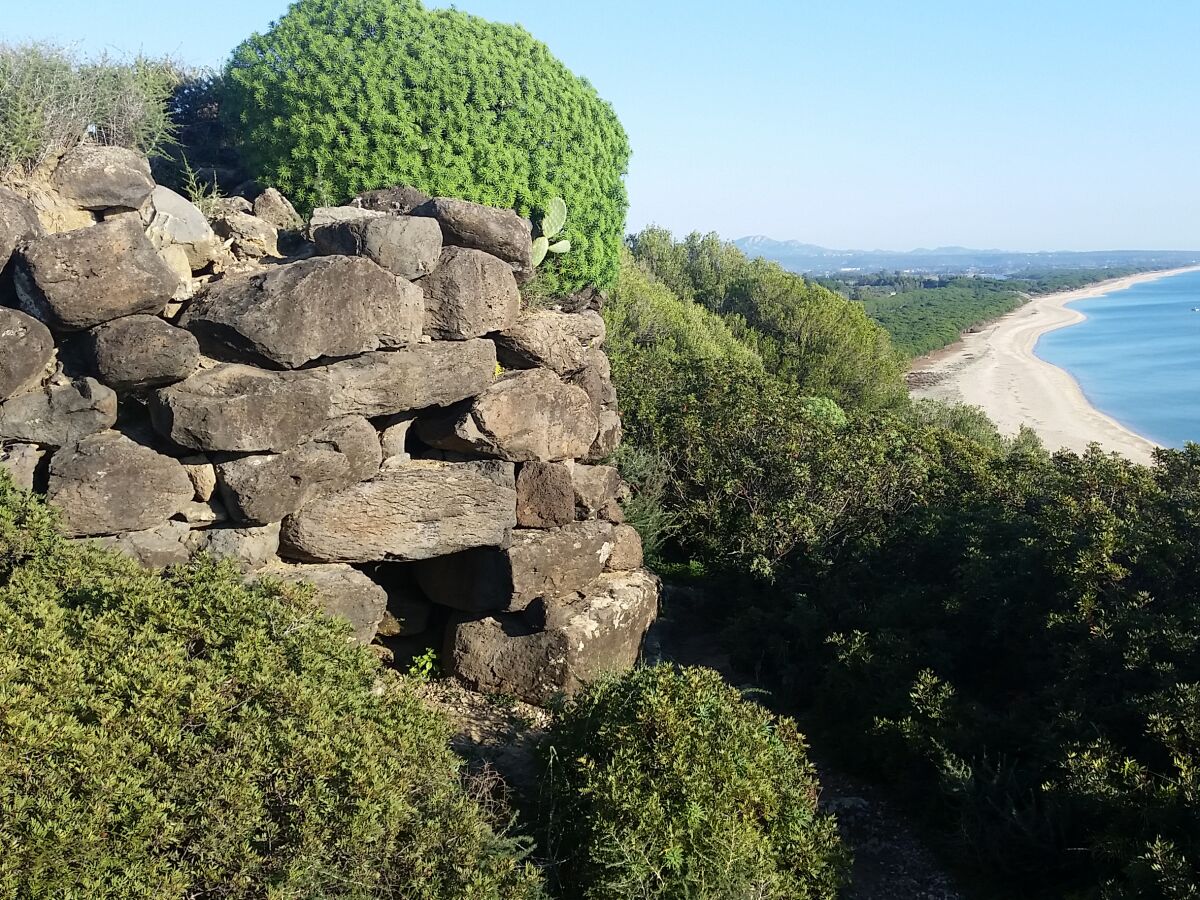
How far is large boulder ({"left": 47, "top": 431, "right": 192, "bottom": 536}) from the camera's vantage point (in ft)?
19.6

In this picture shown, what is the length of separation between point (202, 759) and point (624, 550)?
5.18 metres

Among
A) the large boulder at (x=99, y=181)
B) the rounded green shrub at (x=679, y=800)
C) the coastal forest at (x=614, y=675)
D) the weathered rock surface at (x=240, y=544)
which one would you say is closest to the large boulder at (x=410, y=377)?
the weathered rock surface at (x=240, y=544)

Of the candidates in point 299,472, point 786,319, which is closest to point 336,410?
point 299,472

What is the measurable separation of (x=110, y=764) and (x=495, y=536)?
4.15 m

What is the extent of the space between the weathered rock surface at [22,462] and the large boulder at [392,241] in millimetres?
2758

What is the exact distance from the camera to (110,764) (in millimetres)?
4086

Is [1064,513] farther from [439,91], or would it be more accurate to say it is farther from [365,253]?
[439,91]

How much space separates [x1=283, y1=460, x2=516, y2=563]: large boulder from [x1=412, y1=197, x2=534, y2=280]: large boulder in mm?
2014

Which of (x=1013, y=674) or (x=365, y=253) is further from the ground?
(x=365, y=253)

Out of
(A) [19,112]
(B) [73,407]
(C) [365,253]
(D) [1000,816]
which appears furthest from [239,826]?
(A) [19,112]

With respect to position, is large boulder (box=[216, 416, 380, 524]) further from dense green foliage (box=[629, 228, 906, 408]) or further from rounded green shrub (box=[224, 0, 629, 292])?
dense green foliage (box=[629, 228, 906, 408])

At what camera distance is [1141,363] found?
59.6 meters

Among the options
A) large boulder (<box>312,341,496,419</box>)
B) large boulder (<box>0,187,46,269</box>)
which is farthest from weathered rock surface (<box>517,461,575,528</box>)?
large boulder (<box>0,187,46,269</box>)

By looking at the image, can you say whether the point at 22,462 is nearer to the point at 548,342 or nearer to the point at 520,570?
the point at 520,570
